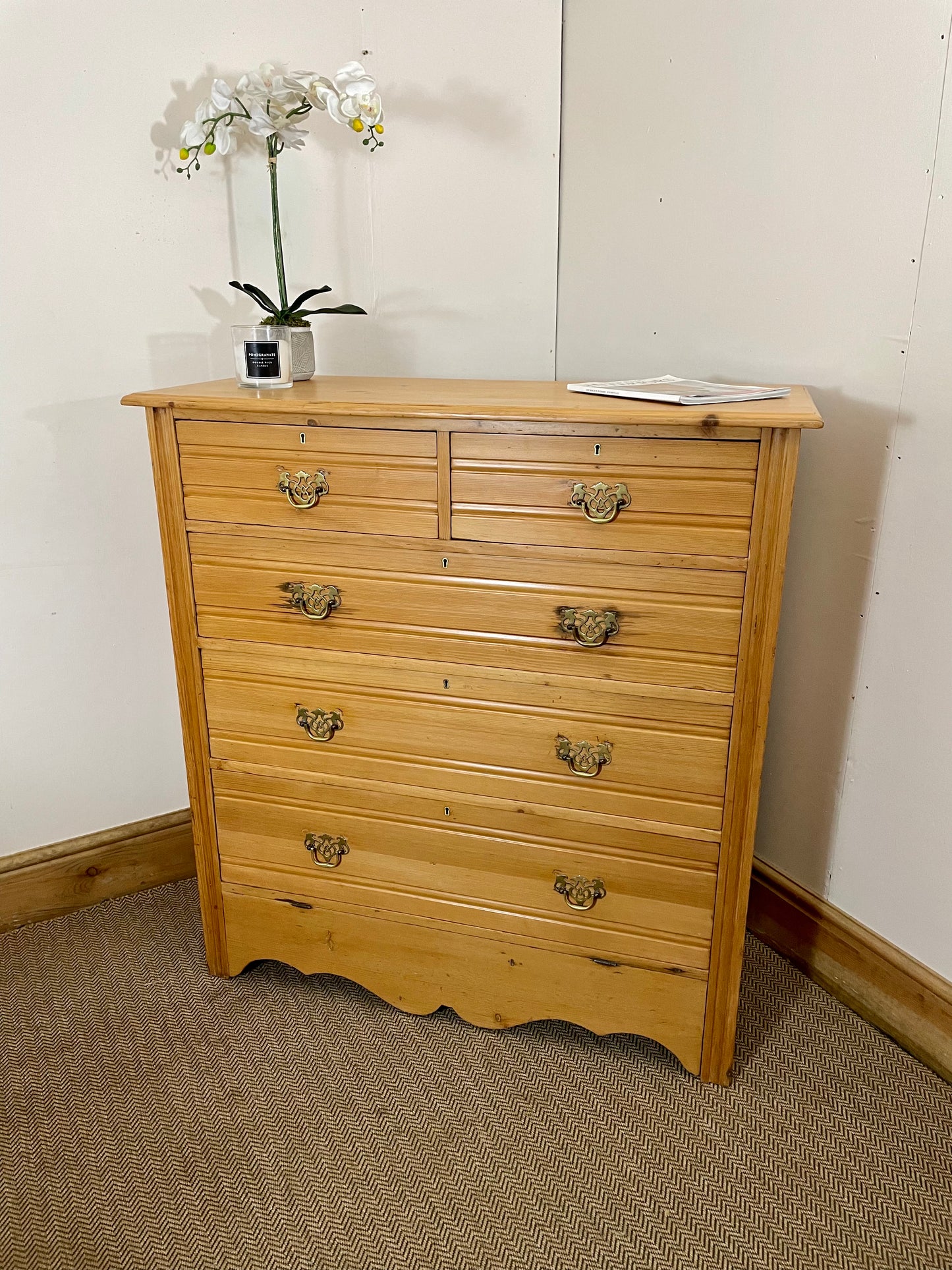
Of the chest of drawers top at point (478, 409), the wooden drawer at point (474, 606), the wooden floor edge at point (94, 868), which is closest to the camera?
the chest of drawers top at point (478, 409)

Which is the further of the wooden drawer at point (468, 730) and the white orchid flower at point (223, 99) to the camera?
the white orchid flower at point (223, 99)

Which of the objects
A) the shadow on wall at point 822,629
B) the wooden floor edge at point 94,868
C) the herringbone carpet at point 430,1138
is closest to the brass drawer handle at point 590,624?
the shadow on wall at point 822,629

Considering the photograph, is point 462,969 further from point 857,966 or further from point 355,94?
point 355,94

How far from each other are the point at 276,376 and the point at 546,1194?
1428 millimetres

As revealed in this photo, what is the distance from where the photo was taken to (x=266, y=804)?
1.70 meters

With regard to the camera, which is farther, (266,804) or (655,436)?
(266,804)

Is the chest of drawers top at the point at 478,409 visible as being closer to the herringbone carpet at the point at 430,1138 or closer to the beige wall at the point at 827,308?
the beige wall at the point at 827,308

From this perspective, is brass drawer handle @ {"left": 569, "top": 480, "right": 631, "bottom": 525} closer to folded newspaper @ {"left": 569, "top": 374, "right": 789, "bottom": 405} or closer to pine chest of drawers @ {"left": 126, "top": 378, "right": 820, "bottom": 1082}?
pine chest of drawers @ {"left": 126, "top": 378, "right": 820, "bottom": 1082}

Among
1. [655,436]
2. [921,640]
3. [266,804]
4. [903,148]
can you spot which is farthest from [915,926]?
[903,148]

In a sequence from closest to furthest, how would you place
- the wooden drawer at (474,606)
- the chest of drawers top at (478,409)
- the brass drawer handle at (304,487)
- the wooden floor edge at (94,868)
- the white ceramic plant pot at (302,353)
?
the chest of drawers top at (478,409)
the wooden drawer at (474,606)
the brass drawer handle at (304,487)
the white ceramic plant pot at (302,353)
the wooden floor edge at (94,868)

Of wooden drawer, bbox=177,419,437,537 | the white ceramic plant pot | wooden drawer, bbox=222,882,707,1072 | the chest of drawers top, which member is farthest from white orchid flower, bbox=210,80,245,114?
wooden drawer, bbox=222,882,707,1072

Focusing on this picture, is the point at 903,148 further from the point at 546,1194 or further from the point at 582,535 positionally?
the point at 546,1194

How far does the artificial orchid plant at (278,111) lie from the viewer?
1628mm

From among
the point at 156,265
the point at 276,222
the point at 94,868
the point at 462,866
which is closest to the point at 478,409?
the point at 276,222
